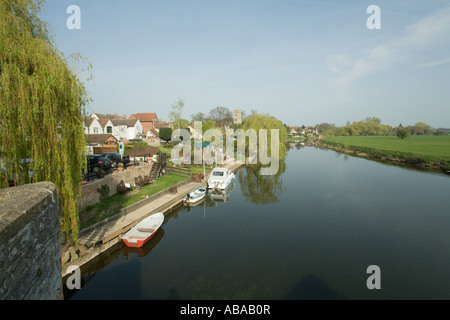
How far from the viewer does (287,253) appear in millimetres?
12680

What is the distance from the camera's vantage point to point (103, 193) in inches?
675

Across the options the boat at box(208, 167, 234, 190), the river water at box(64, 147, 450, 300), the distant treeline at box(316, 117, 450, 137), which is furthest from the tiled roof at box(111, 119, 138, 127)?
the distant treeline at box(316, 117, 450, 137)

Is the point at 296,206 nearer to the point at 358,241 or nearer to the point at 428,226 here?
the point at 358,241

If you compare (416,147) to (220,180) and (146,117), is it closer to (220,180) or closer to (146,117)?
(220,180)

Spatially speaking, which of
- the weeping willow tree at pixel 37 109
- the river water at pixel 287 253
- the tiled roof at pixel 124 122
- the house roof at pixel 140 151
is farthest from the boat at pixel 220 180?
the tiled roof at pixel 124 122

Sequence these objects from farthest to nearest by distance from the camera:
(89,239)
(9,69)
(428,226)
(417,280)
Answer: (428,226), (89,239), (417,280), (9,69)

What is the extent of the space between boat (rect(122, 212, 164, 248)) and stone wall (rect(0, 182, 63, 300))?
7.39 meters

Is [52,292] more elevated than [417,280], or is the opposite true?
[52,292]

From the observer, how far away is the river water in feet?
32.6

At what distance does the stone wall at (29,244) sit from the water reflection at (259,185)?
17.7 metres

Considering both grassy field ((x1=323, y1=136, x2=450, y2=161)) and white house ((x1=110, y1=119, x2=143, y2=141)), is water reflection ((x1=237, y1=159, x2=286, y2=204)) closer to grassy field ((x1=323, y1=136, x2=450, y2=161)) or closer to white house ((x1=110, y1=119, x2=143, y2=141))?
grassy field ((x1=323, y1=136, x2=450, y2=161))

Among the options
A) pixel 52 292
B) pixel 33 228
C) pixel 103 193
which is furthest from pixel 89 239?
pixel 33 228

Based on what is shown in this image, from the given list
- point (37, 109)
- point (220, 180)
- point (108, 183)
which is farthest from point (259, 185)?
point (37, 109)
